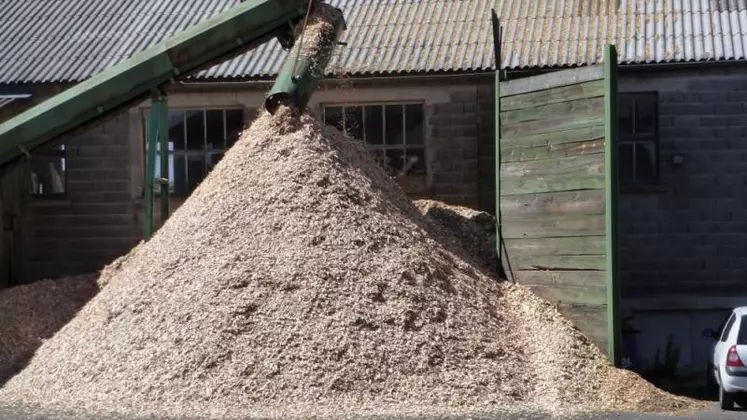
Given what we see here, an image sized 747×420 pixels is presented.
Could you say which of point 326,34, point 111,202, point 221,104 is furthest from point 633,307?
point 111,202

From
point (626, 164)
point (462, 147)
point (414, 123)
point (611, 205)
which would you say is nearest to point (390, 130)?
point (414, 123)

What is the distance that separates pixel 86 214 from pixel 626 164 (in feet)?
29.3

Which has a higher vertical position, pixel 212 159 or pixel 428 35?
pixel 428 35

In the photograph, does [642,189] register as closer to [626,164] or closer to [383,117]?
[626,164]

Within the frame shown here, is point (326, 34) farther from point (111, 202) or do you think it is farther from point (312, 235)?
point (111, 202)

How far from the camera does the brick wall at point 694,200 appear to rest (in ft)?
58.5

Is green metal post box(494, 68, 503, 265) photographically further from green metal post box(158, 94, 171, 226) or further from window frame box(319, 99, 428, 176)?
green metal post box(158, 94, 171, 226)

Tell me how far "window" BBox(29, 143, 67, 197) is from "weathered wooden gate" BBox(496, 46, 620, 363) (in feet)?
28.2

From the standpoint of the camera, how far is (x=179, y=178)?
20125 mm

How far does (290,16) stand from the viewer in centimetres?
1653

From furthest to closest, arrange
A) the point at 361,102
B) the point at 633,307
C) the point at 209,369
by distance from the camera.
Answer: the point at 361,102 → the point at 633,307 → the point at 209,369

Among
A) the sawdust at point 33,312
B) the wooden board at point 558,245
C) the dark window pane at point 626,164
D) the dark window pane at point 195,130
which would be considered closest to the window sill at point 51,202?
the dark window pane at point 195,130

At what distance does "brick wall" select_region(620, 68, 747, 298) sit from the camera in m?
17.8

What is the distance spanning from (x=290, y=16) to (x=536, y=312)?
550 centimetres
